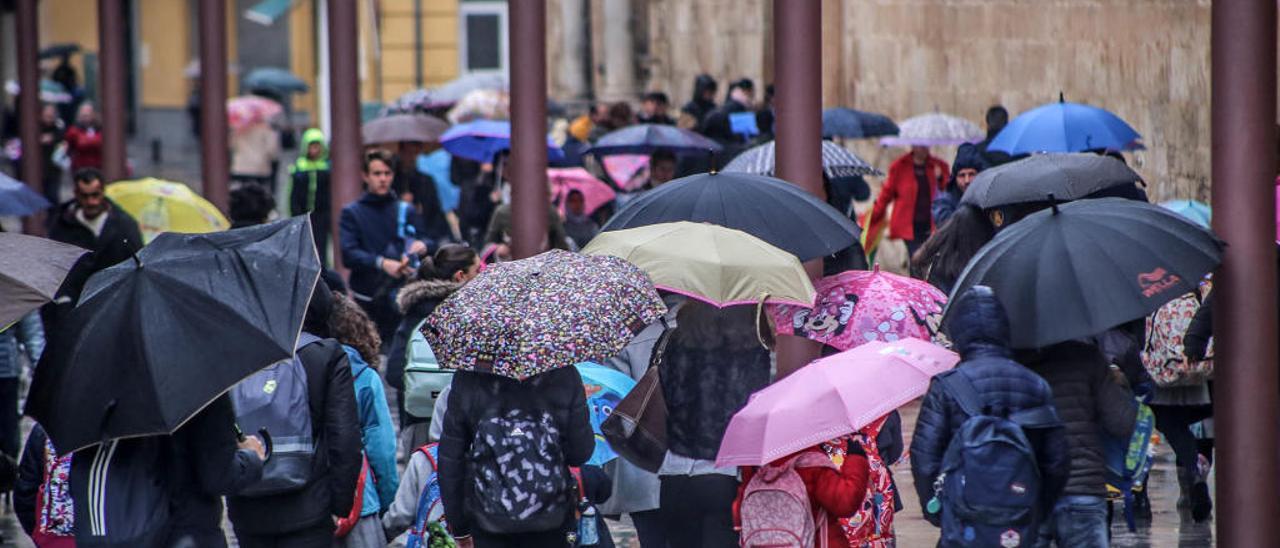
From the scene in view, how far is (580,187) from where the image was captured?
732 inches

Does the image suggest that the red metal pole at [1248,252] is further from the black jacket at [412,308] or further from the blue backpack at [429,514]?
the black jacket at [412,308]

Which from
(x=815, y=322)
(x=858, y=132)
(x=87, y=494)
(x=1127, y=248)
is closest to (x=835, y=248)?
(x=815, y=322)

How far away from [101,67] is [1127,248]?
16.5 meters

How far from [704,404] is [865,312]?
2.51 ft

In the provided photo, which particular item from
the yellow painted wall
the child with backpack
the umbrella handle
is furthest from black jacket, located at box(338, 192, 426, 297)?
the yellow painted wall

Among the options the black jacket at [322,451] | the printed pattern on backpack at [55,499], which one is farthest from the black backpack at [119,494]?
the black jacket at [322,451]

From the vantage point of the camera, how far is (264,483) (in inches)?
325

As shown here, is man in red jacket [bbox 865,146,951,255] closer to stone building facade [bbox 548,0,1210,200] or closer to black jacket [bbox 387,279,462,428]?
stone building facade [bbox 548,0,1210,200]

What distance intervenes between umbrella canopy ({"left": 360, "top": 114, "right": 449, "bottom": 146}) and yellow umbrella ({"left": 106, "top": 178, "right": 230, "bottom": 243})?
159 inches

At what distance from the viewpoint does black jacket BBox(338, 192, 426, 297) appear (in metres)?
14.1

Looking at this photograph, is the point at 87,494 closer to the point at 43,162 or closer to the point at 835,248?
the point at 835,248

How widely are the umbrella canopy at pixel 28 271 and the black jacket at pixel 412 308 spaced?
7.10 feet

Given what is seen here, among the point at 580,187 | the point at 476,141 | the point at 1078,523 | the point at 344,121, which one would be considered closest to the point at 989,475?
the point at 1078,523

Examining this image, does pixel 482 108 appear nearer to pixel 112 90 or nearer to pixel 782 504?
pixel 112 90
